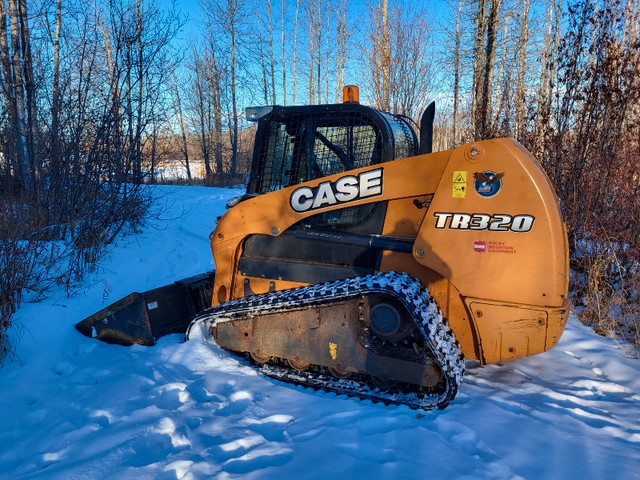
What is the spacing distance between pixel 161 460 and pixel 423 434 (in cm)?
149

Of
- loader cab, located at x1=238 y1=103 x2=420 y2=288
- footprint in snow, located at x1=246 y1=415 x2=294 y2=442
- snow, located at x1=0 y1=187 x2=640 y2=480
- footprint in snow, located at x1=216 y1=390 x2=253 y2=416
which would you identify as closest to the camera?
snow, located at x1=0 y1=187 x2=640 y2=480

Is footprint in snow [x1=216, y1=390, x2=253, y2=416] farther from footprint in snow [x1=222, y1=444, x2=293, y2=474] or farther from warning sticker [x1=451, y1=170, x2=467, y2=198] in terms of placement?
warning sticker [x1=451, y1=170, x2=467, y2=198]

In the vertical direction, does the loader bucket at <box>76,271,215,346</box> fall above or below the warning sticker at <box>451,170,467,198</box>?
below

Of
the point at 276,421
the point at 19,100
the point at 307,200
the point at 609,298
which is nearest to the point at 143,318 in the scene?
the point at 276,421

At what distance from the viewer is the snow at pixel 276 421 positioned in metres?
2.19

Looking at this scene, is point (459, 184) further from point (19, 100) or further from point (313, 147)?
point (19, 100)

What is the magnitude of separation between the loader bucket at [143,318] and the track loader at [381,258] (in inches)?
23.6

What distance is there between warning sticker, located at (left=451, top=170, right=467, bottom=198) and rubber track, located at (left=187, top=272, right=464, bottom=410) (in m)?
0.65

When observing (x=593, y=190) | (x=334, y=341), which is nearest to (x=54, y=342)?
(x=334, y=341)

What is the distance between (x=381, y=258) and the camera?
3004 millimetres

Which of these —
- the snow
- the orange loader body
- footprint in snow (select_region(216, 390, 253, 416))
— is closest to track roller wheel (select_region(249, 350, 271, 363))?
the snow

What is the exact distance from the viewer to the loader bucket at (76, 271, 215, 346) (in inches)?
149

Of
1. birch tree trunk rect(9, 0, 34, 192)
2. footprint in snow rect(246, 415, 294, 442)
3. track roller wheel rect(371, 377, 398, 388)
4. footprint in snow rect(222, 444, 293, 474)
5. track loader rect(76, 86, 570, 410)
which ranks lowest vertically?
footprint in snow rect(222, 444, 293, 474)

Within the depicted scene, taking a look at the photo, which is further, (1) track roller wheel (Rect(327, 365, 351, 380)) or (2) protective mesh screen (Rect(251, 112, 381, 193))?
(2) protective mesh screen (Rect(251, 112, 381, 193))
